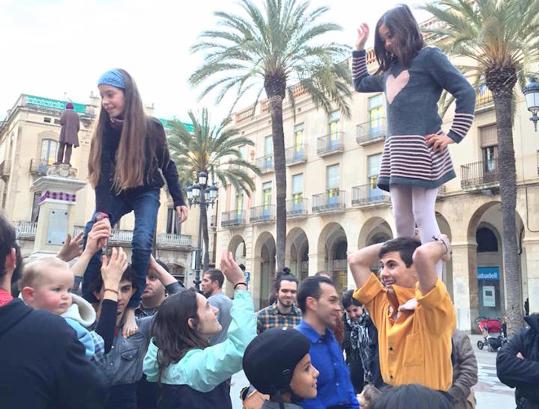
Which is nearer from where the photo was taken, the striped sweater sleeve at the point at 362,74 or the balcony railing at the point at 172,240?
the striped sweater sleeve at the point at 362,74

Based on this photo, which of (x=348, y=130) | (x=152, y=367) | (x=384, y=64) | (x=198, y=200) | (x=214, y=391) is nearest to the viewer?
(x=214, y=391)

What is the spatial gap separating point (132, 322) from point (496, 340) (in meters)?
16.6

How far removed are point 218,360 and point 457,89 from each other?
2125 millimetres

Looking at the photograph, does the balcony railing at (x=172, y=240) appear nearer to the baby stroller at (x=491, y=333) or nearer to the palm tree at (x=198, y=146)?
the palm tree at (x=198, y=146)

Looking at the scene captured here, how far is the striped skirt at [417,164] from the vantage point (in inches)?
123

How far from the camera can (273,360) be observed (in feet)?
7.68

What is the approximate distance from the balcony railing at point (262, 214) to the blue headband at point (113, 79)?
104 feet

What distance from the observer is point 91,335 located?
2.35m

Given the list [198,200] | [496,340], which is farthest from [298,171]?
[496,340]

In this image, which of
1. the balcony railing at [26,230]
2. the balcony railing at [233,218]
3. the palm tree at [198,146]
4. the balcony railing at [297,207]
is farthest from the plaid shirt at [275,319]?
the balcony railing at [26,230]

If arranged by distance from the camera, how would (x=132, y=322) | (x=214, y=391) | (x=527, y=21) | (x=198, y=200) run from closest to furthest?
(x=214, y=391) → (x=132, y=322) → (x=527, y=21) → (x=198, y=200)

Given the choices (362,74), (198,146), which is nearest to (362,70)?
(362,74)

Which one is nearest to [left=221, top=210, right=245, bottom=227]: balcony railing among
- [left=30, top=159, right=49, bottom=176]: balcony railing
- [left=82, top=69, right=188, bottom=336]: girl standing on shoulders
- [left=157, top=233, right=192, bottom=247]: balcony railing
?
[left=157, top=233, right=192, bottom=247]: balcony railing

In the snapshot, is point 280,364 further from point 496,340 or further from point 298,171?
point 298,171
